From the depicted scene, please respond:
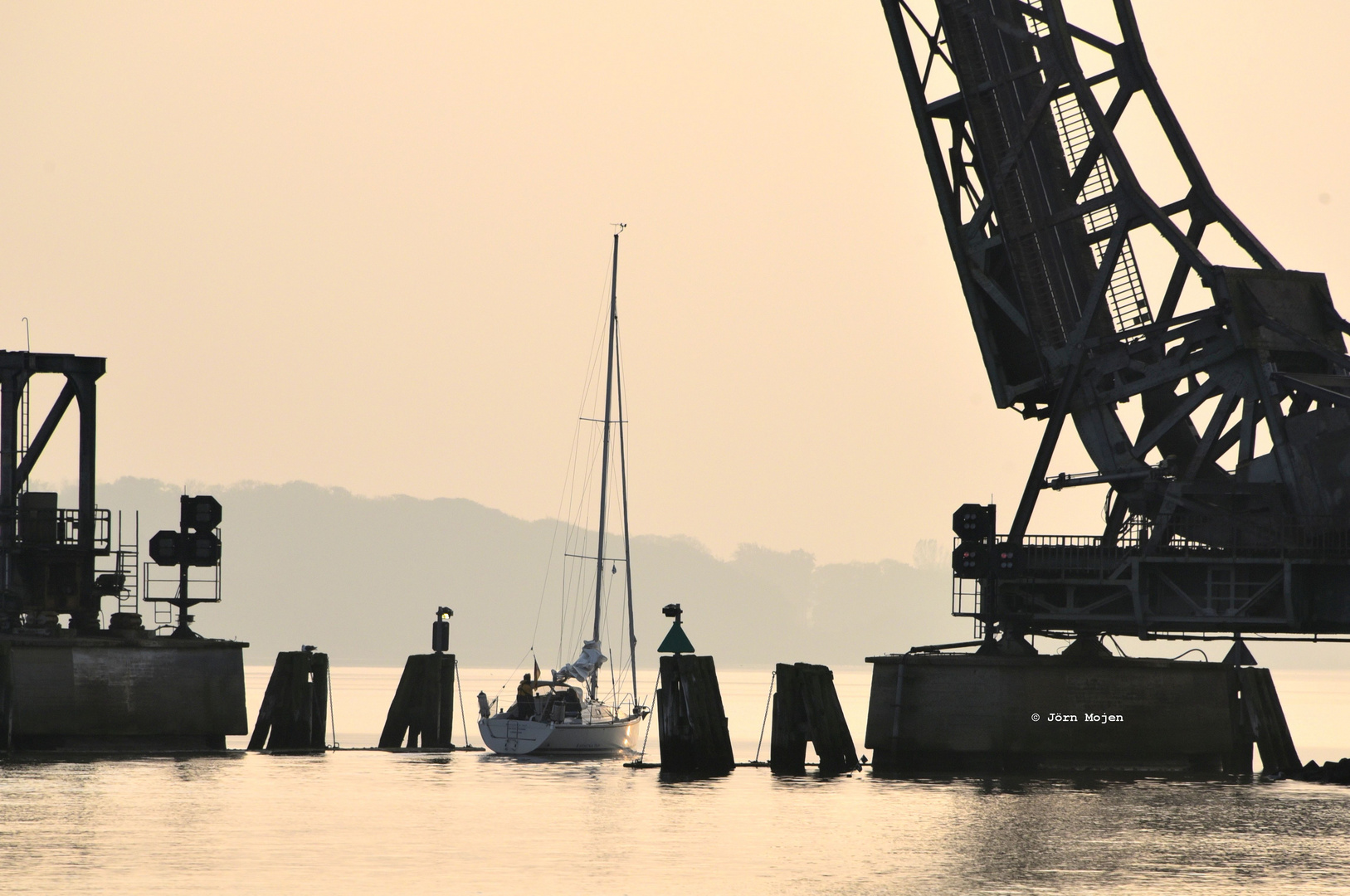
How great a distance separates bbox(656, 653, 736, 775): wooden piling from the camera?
131ft

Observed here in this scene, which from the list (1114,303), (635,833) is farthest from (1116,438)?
(635,833)

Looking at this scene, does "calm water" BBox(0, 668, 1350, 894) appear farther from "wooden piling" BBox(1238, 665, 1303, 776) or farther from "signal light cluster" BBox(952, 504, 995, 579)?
"signal light cluster" BBox(952, 504, 995, 579)

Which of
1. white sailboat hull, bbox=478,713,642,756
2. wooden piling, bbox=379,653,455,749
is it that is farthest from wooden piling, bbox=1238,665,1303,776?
white sailboat hull, bbox=478,713,642,756

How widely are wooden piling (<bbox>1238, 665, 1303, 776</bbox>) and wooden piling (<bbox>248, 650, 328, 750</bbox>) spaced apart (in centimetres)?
1952

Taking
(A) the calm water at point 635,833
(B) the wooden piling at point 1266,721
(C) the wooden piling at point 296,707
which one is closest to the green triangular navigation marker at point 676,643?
(A) the calm water at point 635,833

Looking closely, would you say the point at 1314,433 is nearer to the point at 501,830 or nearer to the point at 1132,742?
the point at 1132,742

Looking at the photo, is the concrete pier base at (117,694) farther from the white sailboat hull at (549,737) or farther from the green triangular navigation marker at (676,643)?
the white sailboat hull at (549,737)

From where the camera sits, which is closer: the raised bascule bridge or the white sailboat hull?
the raised bascule bridge

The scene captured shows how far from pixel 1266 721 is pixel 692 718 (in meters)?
12.3

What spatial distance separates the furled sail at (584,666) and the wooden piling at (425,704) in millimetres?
11273

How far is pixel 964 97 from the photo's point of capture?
43344 millimetres

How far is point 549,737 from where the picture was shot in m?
58.3

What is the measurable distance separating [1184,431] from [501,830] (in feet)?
64.5

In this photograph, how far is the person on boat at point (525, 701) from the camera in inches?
2324
